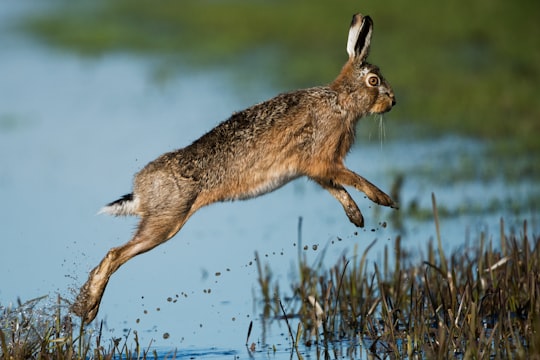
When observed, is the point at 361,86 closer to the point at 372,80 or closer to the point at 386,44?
the point at 372,80

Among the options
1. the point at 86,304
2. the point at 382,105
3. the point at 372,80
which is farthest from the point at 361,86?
the point at 86,304

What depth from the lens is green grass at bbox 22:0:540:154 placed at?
1667 cm

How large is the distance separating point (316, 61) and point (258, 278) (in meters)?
10.1

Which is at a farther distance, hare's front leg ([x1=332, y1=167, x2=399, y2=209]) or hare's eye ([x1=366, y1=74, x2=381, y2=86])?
hare's eye ([x1=366, y1=74, x2=381, y2=86])

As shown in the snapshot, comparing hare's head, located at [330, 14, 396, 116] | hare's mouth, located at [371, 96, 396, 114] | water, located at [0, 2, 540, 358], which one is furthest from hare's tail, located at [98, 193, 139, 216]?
hare's mouth, located at [371, 96, 396, 114]

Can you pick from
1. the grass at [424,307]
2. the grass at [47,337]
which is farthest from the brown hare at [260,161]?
the grass at [424,307]

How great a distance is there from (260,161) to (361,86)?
43.1 inches

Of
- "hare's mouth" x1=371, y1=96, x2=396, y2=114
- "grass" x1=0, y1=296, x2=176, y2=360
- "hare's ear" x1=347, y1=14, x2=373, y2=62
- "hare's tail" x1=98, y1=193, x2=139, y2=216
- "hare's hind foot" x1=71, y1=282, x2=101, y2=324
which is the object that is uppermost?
"hare's ear" x1=347, y1=14, x2=373, y2=62

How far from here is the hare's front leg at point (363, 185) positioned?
8.77 meters

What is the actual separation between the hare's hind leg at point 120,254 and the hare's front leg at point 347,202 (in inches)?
45.6

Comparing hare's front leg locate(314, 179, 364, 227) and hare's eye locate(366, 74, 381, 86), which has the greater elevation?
hare's eye locate(366, 74, 381, 86)

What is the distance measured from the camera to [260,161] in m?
8.64

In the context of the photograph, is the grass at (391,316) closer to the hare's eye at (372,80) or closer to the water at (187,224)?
the water at (187,224)

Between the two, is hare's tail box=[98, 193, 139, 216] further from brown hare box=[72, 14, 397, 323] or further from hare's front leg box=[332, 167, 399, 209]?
hare's front leg box=[332, 167, 399, 209]
